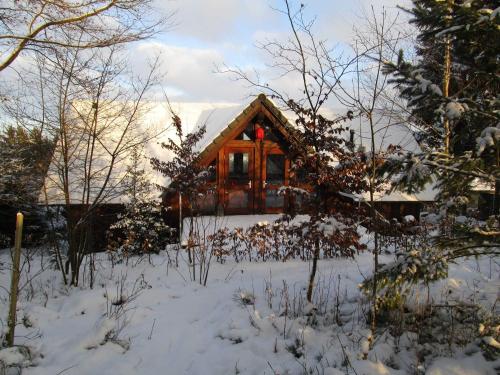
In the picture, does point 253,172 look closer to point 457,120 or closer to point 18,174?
point 18,174

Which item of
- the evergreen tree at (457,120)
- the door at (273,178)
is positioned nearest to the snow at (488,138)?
the evergreen tree at (457,120)

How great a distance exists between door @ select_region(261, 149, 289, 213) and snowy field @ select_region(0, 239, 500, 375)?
607 centimetres

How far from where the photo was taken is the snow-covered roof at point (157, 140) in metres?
7.76

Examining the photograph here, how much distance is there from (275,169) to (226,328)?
8.72 meters

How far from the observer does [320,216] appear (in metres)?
4.83

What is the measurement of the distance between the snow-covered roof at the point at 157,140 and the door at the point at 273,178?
1.38 meters

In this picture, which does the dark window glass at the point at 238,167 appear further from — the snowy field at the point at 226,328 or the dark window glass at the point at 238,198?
the snowy field at the point at 226,328

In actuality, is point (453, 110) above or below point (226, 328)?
above

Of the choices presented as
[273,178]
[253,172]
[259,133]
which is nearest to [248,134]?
[259,133]

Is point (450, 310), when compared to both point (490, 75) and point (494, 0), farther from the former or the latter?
point (494, 0)

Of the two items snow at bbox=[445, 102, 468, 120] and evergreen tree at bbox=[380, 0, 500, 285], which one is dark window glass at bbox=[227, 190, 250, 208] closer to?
A: evergreen tree at bbox=[380, 0, 500, 285]

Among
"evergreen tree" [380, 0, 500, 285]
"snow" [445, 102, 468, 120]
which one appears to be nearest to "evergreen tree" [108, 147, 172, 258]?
"evergreen tree" [380, 0, 500, 285]

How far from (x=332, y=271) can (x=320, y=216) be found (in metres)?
2.47

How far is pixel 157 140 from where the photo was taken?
12.6 meters
